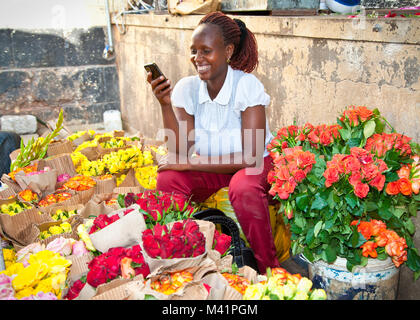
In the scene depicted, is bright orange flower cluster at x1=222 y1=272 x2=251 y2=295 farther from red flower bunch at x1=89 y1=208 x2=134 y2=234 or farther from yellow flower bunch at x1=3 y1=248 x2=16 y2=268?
yellow flower bunch at x1=3 y1=248 x2=16 y2=268

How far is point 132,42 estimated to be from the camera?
570cm

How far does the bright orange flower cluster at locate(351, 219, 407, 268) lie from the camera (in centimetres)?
176

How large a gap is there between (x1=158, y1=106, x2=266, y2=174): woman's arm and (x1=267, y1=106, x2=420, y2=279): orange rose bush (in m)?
0.49

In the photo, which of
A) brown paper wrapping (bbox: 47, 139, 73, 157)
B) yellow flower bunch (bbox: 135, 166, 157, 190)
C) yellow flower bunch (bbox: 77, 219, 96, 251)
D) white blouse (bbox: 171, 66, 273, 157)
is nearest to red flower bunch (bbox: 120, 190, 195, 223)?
yellow flower bunch (bbox: 77, 219, 96, 251)

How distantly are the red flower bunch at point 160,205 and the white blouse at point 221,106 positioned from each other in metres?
0.74

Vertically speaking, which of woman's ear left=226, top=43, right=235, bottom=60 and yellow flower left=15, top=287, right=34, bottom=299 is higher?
woman's ear left=226, top=43, right=235, bottom=60

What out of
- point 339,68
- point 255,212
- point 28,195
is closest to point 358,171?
point 255,212

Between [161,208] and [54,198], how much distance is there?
1.16 metres

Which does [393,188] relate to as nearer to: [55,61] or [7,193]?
[7,193]

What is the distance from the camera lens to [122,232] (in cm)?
171
